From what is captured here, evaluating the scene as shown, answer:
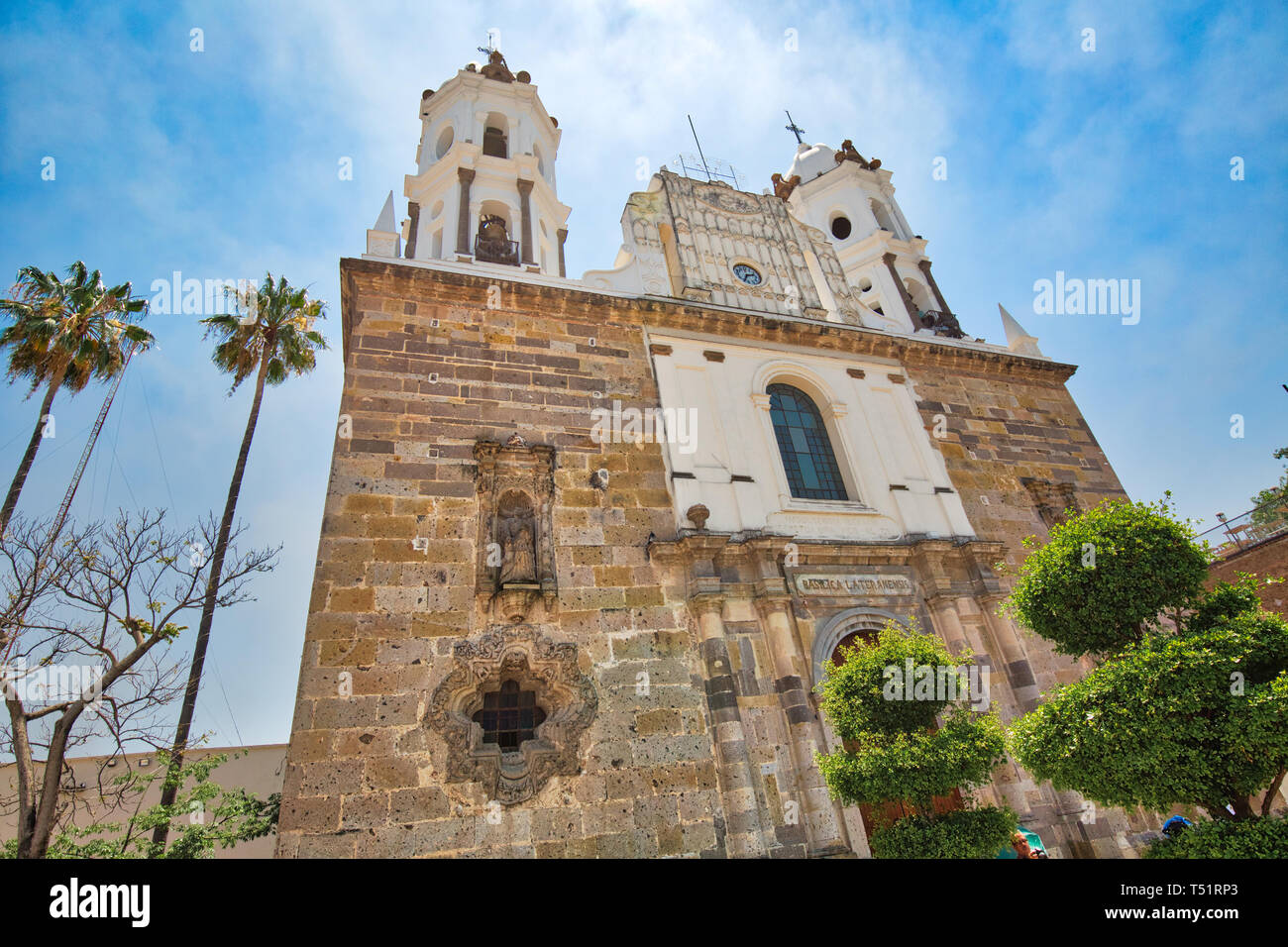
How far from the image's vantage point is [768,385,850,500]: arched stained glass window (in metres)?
11.8

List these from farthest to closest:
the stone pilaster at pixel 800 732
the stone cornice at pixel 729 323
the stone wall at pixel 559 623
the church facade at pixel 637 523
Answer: the stone cornice at pixel 729 323
the stone pilaster at pixel 800 732
the church facade at pixel 637 523
the stone wall at pixel 559 623

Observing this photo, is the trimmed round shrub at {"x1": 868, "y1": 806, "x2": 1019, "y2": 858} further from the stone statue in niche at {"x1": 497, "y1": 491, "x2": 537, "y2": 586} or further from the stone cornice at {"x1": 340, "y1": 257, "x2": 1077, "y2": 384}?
the stone cornice at {"x1": 340, "y1": 257, "x2": 1077, "y2": 384}

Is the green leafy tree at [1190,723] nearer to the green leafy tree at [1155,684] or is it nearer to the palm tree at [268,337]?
the green leafy tree at [1155,684]

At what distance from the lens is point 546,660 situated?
27.3 feet

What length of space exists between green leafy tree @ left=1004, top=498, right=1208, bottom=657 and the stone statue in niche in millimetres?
6051

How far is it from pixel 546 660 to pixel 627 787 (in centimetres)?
176

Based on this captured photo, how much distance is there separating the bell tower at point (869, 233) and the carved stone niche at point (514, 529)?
915 centimetres

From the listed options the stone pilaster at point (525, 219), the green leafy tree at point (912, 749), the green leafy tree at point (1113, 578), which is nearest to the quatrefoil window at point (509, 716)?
the green leafy tree at point (912, 749)

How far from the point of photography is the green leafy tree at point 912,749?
6660 millimetres
